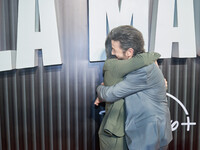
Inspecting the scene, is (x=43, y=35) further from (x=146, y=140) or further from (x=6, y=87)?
(x=146, y=140)

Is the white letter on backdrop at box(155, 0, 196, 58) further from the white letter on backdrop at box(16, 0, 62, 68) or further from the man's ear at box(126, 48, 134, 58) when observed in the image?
the white letter on backdrop at box(16, 0, 62, 68)

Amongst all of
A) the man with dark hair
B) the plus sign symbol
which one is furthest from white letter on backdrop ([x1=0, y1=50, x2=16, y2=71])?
the plus sign symbol

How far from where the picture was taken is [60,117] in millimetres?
2309

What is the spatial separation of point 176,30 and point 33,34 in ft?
4.63

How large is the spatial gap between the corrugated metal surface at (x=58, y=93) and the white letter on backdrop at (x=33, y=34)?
0.09 metres

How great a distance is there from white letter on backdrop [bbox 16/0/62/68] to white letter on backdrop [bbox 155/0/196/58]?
1038mm

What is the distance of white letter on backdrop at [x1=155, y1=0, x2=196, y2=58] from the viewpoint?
7.48ft

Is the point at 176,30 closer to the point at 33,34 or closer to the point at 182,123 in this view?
the point at 182,123

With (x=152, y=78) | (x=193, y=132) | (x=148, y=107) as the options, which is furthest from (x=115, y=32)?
(x=193, y=132)

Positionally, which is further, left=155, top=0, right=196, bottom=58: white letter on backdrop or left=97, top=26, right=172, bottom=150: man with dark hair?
left=155, top=0, right=196, bottom=58: white letter on backdrop

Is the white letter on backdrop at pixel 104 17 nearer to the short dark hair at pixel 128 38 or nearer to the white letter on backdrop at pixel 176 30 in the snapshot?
the white letter on backdrop at pixel 176 30

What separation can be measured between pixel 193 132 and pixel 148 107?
1218 mm

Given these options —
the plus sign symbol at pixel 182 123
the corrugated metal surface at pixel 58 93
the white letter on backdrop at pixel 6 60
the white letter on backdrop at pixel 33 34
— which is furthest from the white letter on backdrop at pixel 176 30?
the white letter on backdrop at pixel 6 60

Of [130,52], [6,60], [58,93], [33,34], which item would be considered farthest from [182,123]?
[6,60]
